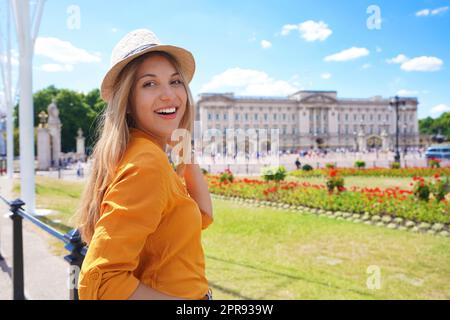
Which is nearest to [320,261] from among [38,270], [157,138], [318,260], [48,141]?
[318,260]

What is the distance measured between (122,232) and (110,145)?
13.0 inches

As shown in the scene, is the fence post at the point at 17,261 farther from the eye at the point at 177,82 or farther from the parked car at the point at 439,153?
the parked car at the point at 439,153

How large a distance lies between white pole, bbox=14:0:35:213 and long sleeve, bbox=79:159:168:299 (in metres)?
8.24

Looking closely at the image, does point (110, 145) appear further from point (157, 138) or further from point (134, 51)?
point (134, 51)

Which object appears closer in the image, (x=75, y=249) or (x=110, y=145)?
(x=110, y=145)

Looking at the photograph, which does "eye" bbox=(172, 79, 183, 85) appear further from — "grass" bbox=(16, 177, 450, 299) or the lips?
"grass" bbox=(16, 177, 450, 299)

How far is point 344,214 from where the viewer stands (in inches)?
345

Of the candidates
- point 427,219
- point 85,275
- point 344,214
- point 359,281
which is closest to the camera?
point 85,275

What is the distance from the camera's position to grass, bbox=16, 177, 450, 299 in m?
4.10

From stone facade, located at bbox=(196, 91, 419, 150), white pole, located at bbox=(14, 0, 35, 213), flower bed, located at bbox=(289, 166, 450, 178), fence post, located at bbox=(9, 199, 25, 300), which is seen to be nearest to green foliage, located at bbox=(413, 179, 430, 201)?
fence post, located at bbox=(9, 199, 25, 300)

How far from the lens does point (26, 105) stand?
324 inches

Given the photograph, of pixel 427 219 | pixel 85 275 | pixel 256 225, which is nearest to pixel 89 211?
pixel 85 275
